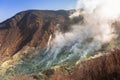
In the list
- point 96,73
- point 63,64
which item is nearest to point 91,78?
point 96,73

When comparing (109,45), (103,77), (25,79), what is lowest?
(103,77)

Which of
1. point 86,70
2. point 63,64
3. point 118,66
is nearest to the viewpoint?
point 118,66

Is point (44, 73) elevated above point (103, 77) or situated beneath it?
elevated above

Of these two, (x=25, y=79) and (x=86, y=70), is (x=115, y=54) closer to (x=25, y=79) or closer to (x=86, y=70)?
(x=86, y=70)

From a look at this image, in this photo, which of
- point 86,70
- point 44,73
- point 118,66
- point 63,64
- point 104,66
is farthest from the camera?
point 63,64

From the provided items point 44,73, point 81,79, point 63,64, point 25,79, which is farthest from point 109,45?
point 81,79

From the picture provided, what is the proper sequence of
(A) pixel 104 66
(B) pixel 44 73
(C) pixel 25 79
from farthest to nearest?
(B) pixel 44 73 → (C) pixel 25 79 → (A) pixel 104 66

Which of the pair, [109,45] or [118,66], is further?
[109,45]

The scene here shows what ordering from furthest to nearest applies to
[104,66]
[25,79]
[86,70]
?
[25,79] < [86,70] < [104,66]

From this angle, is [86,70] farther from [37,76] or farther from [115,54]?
[37,76]
